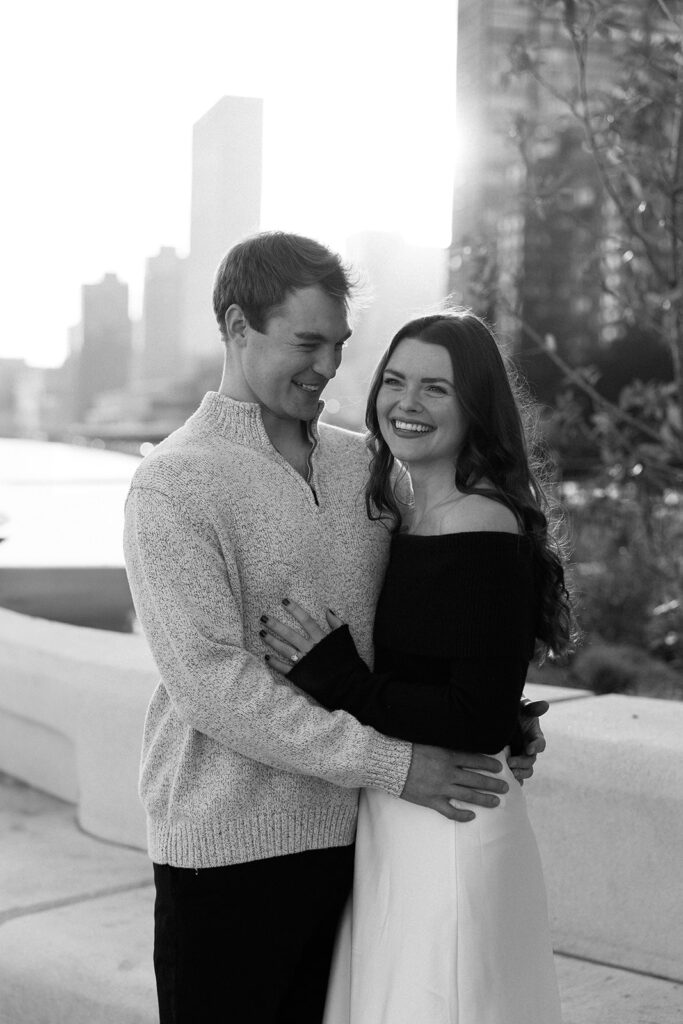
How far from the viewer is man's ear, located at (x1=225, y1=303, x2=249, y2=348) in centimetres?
225

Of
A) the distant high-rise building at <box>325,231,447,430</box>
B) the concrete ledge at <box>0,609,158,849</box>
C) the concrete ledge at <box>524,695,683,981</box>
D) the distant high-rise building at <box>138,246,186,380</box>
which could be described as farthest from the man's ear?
the distant high-rise building at <box>138,246,186,380</box>

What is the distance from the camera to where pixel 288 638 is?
215 centimetres

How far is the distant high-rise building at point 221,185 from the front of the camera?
4172mm

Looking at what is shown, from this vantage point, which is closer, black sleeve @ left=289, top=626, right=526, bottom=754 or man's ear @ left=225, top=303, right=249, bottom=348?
black sleeve @ left=289, top=626, right=526, bottom=754

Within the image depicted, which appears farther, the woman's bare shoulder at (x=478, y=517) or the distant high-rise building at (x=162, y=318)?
the distant high-rise building at (x=162, y=318)

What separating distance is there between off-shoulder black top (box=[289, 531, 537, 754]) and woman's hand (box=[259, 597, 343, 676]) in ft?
0.06

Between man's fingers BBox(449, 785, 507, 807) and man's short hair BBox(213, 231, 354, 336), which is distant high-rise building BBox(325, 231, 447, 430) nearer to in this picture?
man's short hair BBox(213, 231, 354, 336)

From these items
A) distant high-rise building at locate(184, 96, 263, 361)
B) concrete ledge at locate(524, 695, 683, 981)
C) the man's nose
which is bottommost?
concrete ledge at locate(524, 695, 683, 981)

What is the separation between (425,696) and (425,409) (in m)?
0.49

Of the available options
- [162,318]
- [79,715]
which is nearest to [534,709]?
[79,715]

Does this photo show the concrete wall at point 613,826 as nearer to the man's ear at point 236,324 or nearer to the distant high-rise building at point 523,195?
the man's ear at point 236,324

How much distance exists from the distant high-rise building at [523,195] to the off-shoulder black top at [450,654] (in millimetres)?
2234

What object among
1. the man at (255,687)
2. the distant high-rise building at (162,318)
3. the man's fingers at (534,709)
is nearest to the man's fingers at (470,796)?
the man at (255,687)

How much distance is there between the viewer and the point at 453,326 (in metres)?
2.22
